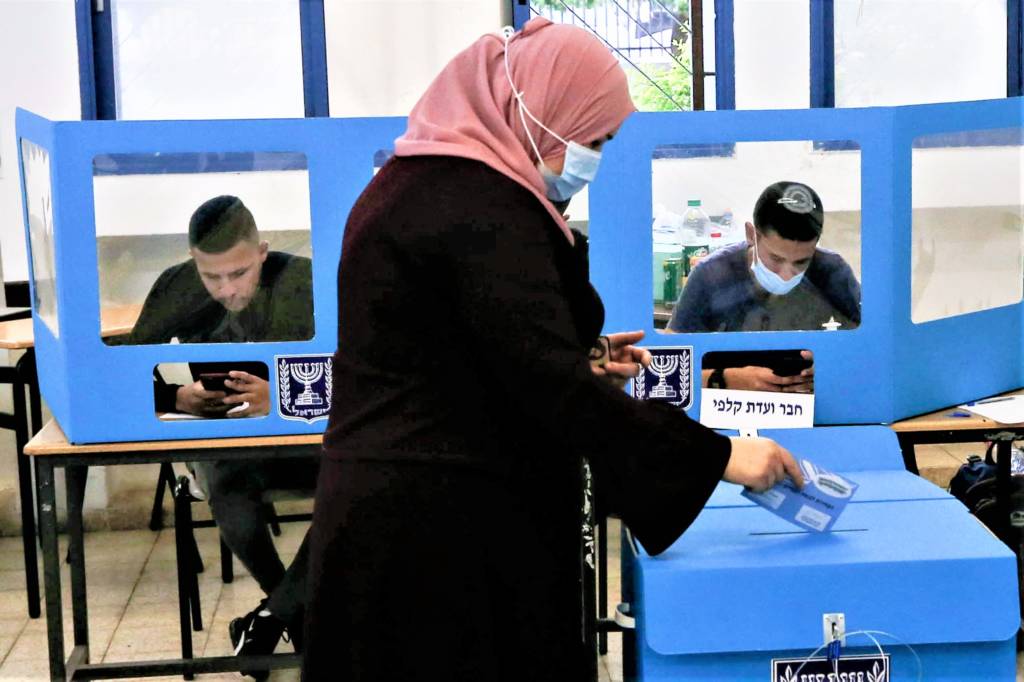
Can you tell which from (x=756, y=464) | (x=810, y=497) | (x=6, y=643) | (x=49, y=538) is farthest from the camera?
(x=6, y=643)

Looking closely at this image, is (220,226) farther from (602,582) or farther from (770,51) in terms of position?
(770,51)

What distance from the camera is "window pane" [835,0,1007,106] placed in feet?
16.7

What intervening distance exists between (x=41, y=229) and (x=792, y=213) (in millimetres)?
1412

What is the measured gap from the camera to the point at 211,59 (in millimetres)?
4703

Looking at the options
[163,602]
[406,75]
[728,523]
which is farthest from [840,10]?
[728,523]

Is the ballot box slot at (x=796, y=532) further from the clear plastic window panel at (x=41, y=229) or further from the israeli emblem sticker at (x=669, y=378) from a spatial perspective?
the clear plastic window panel at (x=41, y=229)

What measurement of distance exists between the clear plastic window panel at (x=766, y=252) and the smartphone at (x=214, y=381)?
779 mm

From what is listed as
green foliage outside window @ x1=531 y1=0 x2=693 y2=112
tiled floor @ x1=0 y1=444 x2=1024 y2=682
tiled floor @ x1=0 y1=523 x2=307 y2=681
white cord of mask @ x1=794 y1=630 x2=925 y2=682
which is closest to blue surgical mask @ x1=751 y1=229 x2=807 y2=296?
white cord of mask @ x1=794 y1=630 x2=925 y2=682

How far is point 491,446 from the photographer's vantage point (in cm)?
152

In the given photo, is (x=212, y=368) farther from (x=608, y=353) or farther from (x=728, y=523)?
(x=728, y=523)

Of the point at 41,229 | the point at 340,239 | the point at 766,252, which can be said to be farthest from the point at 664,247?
the point at 41,229

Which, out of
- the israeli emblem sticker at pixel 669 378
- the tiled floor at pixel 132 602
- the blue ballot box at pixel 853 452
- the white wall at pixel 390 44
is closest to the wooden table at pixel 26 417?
the tiled floor at pixel 132 602

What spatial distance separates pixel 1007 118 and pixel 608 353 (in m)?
1.07

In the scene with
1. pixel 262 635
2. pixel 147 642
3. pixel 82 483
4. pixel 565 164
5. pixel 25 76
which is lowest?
pixel 147 642
